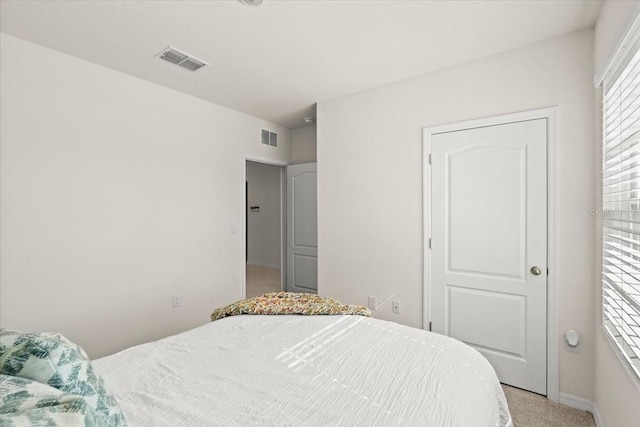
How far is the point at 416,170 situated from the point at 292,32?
1509 mm

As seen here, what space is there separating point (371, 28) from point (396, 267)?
6.45ft

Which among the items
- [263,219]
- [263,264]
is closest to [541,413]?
[263,264]

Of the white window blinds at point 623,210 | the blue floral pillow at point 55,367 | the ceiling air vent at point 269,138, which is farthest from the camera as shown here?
the ceiling air vent at point 269,138

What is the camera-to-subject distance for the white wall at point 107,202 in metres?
2.16

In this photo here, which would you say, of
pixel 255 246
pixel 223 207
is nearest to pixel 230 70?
pixel 223 207

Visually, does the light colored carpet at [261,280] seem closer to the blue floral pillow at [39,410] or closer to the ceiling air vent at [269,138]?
the ceiling air vent at [269,138]

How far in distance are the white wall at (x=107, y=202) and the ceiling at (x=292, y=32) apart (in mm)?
274

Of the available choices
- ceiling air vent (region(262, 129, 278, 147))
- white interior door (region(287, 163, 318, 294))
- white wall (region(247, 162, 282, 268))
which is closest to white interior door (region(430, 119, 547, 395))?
white interior door (region(287, 163, 318, 294))

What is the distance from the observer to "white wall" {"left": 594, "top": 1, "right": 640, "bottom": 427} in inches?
53.1

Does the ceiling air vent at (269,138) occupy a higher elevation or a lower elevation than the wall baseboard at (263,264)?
higher

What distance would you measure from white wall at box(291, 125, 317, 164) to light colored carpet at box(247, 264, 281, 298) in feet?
6.68

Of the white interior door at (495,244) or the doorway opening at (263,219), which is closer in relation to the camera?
the white interior door at (495,244)

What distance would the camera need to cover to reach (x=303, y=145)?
443 centimetres

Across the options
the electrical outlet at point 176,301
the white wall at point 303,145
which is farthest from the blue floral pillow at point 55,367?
the white wall at point 303,145
